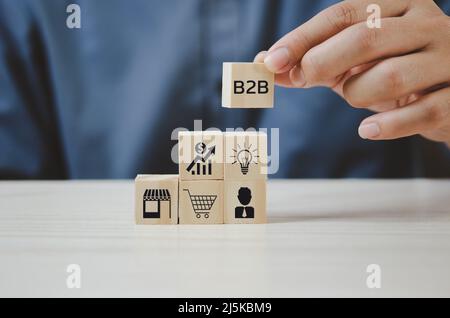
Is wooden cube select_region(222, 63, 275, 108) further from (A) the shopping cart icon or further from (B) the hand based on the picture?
(A) the shopping cart icon

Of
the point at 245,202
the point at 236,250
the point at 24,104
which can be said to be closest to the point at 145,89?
the point at 24,104

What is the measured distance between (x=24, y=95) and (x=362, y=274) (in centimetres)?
166

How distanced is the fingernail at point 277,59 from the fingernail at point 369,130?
0.20m

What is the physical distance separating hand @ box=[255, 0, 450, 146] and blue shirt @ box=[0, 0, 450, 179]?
0.89 meters

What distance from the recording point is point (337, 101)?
219cm

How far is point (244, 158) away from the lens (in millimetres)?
1172

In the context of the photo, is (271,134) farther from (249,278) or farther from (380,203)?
(249,278)

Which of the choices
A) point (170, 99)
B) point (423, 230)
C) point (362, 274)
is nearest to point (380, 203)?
point (423, 230)

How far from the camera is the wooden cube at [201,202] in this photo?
1.17 metres

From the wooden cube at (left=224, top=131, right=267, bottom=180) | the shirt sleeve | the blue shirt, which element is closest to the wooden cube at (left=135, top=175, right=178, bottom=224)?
the wooden cube at (left=224, top=131, right=267, bottom=180)

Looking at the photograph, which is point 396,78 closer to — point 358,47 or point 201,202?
point 358,47

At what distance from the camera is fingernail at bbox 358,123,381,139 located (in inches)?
49.3

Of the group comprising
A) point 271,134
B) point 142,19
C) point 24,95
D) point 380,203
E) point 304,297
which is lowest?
point 304,297

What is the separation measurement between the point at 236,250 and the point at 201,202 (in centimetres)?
23
